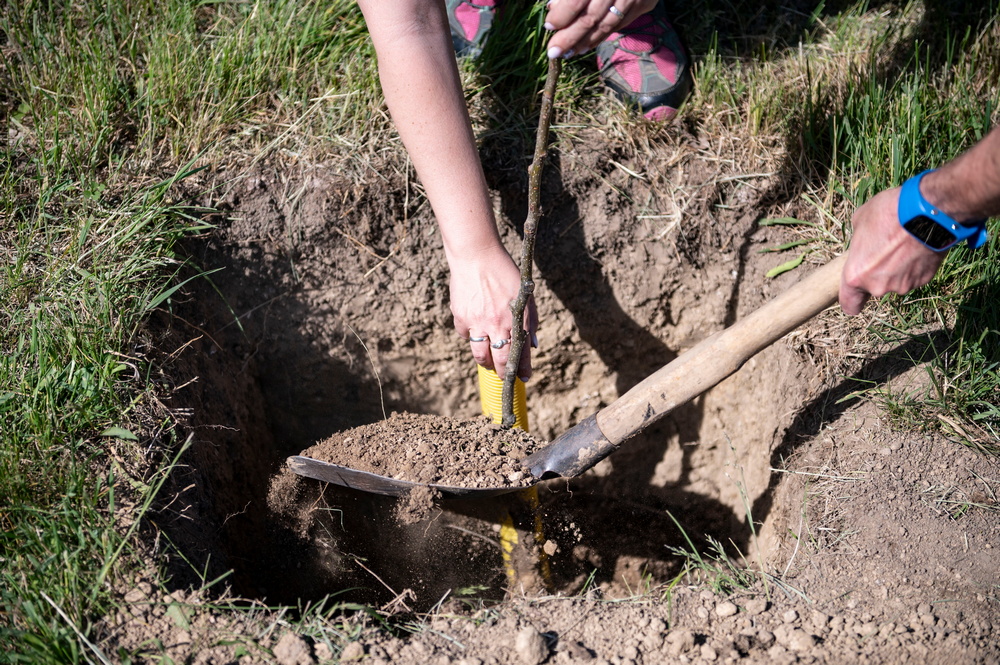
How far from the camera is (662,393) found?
1655 mm

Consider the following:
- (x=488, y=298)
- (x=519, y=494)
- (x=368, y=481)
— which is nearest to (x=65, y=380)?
(x=368, y=481)

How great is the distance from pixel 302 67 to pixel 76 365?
1.13 m

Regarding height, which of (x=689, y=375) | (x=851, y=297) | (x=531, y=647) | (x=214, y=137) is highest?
(x=214, y=137)

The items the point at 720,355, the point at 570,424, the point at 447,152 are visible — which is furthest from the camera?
the point at 570,424

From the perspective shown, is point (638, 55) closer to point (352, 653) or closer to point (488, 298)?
point (488, 298)

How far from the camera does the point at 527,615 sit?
4.91ft

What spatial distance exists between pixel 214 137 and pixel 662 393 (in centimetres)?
151

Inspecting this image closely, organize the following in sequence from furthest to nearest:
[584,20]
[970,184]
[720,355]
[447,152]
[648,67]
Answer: [648,67] → [447,152] → [720,355] → [584,20] → [970,184]

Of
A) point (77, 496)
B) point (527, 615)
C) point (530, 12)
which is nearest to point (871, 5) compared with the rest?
point (530, 12)

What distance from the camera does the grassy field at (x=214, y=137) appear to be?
61.9 inches

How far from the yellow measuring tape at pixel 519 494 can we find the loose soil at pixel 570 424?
13mm

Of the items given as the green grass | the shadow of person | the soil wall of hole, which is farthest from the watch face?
the green grass

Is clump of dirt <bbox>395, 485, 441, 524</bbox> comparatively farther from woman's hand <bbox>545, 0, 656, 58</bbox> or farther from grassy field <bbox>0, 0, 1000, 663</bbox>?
woman's hand <bbox>545, 0, 656, 58</bbox>

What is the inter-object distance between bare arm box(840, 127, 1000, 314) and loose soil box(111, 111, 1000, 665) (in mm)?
507
